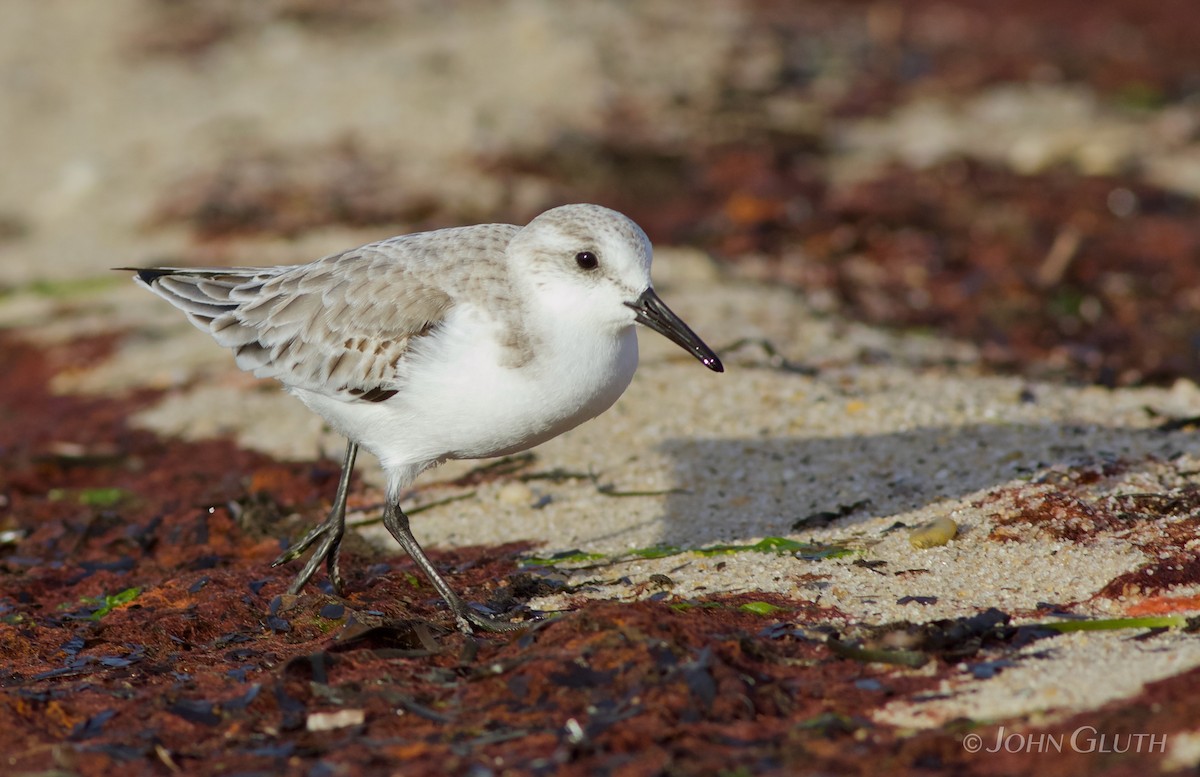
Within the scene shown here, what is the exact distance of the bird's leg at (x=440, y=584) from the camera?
5.08m

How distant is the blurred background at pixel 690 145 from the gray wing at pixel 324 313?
166 inches

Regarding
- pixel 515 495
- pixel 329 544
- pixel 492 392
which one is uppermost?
pixel 492 392

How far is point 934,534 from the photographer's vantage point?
18.1ft

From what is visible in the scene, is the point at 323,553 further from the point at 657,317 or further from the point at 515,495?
the point at 657,317

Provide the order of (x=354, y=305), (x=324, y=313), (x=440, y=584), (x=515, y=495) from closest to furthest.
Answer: (x=440, y=584)
(x=354, y=305)
(x=324, y=313)
(x=515, y=495)

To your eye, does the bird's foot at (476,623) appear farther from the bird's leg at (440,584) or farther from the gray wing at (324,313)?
the gray wing at (324,313)

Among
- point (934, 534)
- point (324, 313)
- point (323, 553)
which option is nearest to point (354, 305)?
point (324, 313)

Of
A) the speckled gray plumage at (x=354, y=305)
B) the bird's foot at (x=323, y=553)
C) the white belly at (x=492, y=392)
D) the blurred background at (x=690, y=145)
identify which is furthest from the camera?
the blurred background at (x=690, y=145)

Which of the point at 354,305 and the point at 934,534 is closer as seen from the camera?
the point at 934,534

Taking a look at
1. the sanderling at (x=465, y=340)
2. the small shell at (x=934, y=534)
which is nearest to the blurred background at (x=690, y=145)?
the small shell at (x=934, y=534)

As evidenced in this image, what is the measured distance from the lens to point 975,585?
5102 millimetres

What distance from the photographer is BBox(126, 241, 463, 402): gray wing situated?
5398 mm

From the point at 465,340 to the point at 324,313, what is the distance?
2.91 feet

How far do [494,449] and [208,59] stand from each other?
40.1 ft
